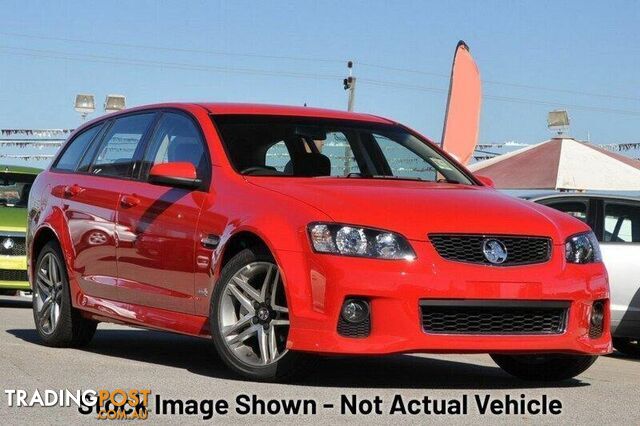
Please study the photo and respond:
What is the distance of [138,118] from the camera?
31.9ft

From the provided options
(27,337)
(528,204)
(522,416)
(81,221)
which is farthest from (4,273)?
(522,416)

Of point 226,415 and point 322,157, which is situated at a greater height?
point 322,157

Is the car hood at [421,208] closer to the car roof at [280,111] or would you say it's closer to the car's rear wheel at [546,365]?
the car's rear wheel at [546,365]

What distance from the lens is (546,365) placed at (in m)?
8.38

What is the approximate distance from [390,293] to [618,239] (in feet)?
17.5

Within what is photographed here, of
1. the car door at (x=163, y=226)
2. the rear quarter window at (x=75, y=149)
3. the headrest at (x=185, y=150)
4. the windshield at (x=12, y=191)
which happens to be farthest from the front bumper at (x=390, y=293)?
the windshield at (x=12, y=191)

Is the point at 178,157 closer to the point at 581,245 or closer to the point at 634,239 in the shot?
the point at 581,245

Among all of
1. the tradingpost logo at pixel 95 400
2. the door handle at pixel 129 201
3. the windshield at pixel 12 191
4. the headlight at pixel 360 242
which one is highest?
the headlight at pixel 360 242

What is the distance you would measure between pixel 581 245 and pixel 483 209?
0.61 meters

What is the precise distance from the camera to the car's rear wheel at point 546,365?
820cm

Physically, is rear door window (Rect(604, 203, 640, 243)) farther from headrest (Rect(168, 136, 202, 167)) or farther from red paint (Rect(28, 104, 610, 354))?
headrest (Rect(168, 136, 202, 167))

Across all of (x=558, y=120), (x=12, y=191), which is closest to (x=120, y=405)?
(x=12, y=191)

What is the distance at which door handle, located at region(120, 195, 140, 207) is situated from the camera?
29.2ft

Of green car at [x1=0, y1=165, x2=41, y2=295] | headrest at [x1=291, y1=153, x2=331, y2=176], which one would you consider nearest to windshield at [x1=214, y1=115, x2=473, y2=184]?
headrest at [x1=291, y1=153, x2=331, y2=176]
